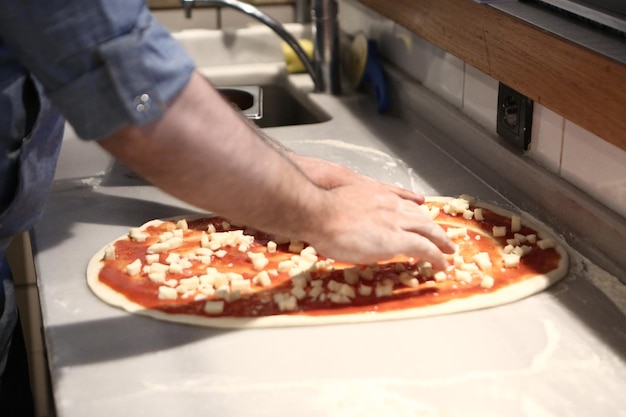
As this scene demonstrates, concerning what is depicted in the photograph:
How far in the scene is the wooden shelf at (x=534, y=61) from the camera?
40.3 inches

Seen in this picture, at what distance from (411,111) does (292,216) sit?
2.72 ft

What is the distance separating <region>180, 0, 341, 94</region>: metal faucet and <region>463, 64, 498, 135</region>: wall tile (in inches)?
17.7

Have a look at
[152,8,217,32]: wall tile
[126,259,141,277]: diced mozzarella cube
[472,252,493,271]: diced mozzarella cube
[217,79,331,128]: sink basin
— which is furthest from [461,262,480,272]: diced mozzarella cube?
[152,8,217,32]: wall tile

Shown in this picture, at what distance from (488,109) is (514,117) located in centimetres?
10

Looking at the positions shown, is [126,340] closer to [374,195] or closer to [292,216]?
[292,216]

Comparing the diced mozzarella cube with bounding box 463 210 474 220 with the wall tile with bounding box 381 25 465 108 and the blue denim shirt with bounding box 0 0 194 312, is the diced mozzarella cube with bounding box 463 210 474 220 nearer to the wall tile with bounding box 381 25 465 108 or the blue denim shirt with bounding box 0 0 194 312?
the wall tile with bounding box 381 25 465 108

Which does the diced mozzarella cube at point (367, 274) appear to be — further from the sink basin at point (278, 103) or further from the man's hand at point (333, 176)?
the sink basin at point (278, 103)

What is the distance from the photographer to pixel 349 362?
0.94 metres

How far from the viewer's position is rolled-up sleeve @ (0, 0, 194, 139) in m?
0.74

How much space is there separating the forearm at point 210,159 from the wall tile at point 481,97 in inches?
23.4

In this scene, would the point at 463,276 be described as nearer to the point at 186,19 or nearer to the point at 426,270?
the point at 426,270

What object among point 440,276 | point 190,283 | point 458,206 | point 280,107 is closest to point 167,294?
point 190,283

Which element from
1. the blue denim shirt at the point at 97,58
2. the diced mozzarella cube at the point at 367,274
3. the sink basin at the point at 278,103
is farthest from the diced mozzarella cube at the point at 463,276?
the sink basin at the point at 278,103

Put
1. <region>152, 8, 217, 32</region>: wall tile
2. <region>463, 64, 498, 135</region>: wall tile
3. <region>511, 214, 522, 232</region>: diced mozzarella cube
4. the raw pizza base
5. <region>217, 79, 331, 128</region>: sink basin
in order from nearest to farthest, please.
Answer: the raw pizza base, <region>511, 214, 522, 232</region>: diced mozzarella cube, <region>463, 64, 498, 135</region>: wall tile, <region>217, 79, 331, 128</region>: sink basin, <region>152, 8, 217, 32</region>: wall tile
